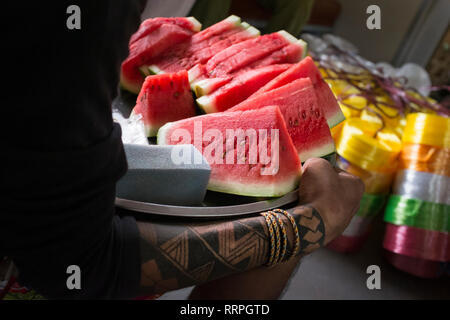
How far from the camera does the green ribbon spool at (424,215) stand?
63.0 inches

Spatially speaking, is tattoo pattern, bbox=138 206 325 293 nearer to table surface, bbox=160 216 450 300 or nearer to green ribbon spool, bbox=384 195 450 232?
table surface, bbox=160 216 450 300

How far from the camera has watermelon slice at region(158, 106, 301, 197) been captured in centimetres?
77

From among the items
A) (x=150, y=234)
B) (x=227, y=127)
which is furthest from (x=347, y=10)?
(x=150, y=234)

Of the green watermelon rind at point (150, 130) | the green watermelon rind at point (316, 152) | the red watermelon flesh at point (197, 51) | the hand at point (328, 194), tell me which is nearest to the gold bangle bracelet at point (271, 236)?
the hand at point (328, 194)

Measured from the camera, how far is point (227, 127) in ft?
2.77

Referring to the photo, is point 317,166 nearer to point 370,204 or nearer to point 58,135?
point 58,135

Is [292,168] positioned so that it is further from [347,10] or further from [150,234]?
[347,10]

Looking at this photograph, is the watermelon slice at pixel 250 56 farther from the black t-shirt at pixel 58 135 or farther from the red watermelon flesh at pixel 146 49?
the black t-shirt at pixel 58 135

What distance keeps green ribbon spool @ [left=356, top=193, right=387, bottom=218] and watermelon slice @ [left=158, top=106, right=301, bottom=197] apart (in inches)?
41.4

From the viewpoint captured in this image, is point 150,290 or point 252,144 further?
point 252,144

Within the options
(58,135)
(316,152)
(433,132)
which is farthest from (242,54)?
(433,132)

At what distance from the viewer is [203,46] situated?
1156 mm

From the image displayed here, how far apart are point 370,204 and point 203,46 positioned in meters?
1.14

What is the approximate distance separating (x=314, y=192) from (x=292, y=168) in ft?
0.24
